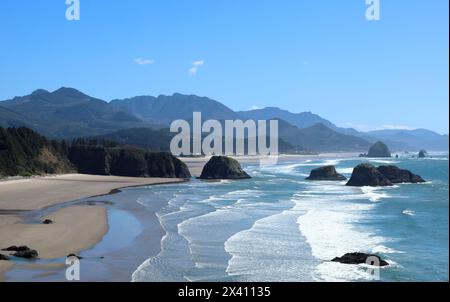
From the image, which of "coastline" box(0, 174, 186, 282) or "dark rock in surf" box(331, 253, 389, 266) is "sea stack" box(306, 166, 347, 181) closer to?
"coastline" box(0, 174, 186, 282)

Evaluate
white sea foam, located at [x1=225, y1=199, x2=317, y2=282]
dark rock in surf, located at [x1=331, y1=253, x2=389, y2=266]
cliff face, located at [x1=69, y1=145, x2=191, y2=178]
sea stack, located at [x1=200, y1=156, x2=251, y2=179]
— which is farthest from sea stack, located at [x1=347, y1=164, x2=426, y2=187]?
dark rock in surf, located at [x1=331, y1=253, x2=389, y2=266]

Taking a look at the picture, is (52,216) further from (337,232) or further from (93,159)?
(93,159)

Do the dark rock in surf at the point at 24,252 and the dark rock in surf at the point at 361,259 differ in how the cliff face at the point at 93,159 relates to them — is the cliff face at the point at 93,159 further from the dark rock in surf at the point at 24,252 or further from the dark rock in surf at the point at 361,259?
the dark rock in surf at the point at 361,259

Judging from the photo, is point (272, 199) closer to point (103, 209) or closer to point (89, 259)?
point (103, 209)

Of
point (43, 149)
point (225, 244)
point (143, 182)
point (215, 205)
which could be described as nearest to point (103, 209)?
point (215, 205)

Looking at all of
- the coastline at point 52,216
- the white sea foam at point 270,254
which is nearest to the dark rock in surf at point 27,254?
the coastline at point 52,216

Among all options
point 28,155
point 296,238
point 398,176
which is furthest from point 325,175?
point 296,238

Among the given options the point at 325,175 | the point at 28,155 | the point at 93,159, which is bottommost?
the point at 325,175
